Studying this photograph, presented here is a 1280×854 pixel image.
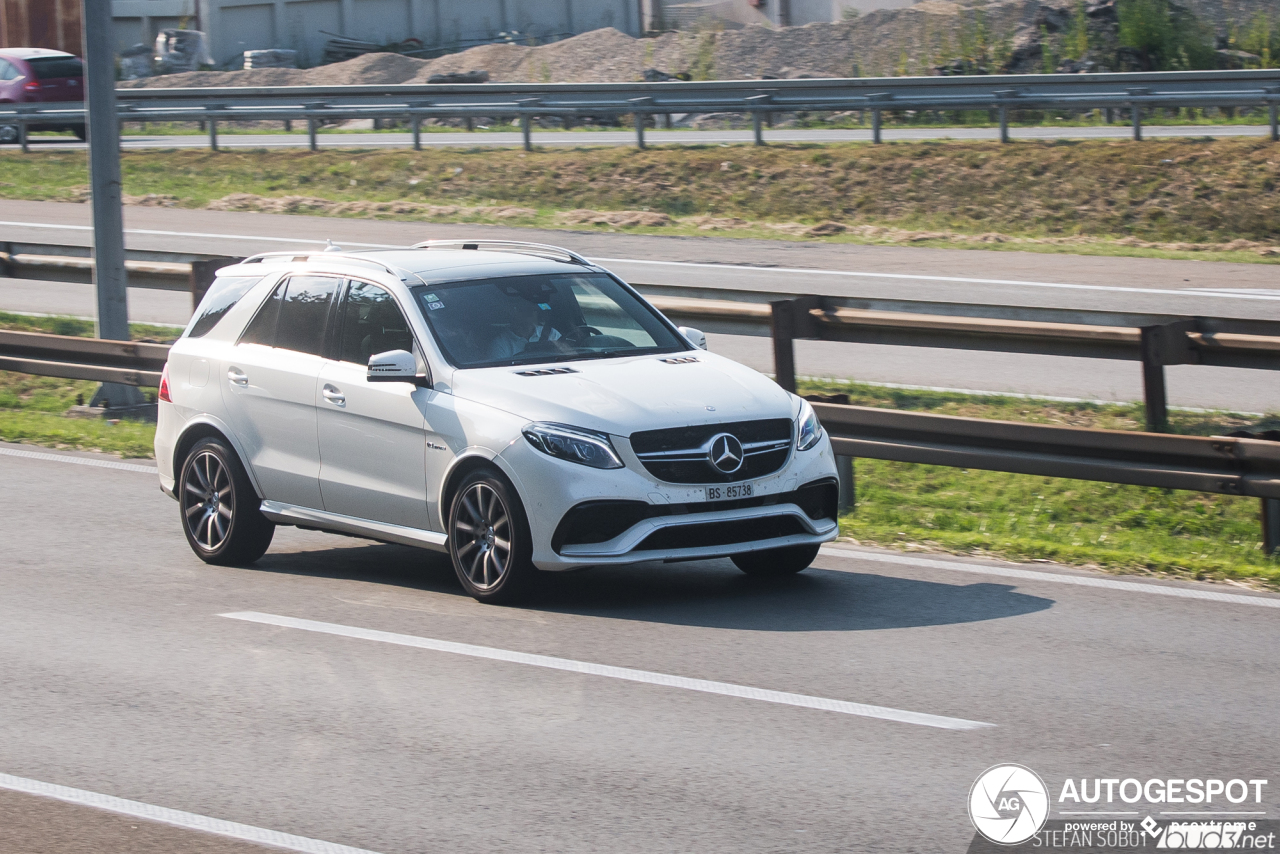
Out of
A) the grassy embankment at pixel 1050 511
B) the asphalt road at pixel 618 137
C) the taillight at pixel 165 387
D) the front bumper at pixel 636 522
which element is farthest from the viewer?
the asphalt road at pixel 618 137

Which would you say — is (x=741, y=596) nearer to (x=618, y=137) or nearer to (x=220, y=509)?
(x=220, y=509)

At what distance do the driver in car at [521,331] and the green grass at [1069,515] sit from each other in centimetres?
234

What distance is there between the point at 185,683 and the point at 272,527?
2568 mm

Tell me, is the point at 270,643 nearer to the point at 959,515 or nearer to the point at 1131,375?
the point at 959,515

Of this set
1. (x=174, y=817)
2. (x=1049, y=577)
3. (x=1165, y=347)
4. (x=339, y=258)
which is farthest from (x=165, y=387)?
(x=1165, y=347)

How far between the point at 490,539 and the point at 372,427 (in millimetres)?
1027

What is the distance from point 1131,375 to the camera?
540 inches

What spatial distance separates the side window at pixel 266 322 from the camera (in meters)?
9.37

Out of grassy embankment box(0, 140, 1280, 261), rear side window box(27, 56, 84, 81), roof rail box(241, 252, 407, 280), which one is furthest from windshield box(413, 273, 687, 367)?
rear side window box(27, 56, 84, 81)

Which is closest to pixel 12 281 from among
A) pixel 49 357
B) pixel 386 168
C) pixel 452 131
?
pixel 386 168

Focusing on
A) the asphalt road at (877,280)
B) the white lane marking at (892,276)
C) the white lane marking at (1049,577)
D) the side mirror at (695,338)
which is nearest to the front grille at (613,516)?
the side mirror at (695,338)

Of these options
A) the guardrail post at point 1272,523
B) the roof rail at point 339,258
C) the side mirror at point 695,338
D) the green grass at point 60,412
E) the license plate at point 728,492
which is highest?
the roof rail at point 339,258

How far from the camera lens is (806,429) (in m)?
8.23

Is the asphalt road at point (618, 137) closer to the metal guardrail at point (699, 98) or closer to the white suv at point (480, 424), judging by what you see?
the metal guardrail at point (699, 98)
